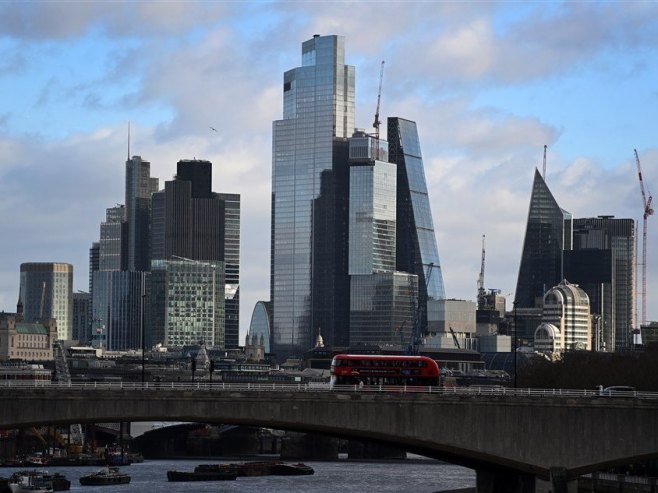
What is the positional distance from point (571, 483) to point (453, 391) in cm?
1107

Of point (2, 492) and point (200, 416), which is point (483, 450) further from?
point (2, 492)

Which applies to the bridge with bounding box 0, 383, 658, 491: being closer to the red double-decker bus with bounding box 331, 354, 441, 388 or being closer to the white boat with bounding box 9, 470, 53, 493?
the red double-decker bus with bounding box 331, 354, 441, 388

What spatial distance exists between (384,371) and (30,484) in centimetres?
4449

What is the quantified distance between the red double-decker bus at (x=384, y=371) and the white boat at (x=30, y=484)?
39.4 m

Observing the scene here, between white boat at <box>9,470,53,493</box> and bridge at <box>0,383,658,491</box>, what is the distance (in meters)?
54.4

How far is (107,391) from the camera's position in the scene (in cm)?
12769

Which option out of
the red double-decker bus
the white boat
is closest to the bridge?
the red double-decker bus

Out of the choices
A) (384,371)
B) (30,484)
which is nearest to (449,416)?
(384,371)

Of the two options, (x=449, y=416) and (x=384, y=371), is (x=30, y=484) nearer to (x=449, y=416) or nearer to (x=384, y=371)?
(x=384, y=371)

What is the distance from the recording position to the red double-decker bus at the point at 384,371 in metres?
155

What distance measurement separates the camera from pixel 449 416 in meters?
128

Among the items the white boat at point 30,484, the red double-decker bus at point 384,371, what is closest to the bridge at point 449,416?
the red double-decker bus at point 384,371

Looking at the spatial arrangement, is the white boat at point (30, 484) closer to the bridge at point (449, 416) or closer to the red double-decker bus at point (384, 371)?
the red double-decker bus at point (384, 371)

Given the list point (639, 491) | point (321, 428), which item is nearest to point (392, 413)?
point (321, 428)
